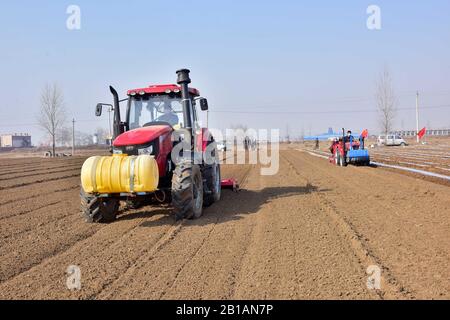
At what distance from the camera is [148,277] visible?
448 cm

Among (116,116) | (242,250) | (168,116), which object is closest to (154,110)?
(168,116)

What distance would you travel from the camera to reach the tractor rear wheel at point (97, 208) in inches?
280

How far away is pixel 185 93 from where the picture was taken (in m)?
7.71

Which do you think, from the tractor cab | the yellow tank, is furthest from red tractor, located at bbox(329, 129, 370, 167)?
the yellow tank

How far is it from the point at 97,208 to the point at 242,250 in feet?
9.65

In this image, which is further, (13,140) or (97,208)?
(13,140)

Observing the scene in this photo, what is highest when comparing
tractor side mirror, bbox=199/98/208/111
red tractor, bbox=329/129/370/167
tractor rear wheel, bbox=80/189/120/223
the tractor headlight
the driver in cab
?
tractor side mirror, bbox=199/98/208/111

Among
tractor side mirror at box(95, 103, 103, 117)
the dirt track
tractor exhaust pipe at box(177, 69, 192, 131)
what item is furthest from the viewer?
tractor side mirror at box(95, 103, 103, 117)

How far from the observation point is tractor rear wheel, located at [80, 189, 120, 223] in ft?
23.3

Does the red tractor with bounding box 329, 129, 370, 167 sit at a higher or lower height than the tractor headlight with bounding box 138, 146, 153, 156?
lower

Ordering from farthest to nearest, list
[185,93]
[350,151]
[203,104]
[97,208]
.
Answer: [350,151]
[203,104]
[185,93]
[97,208]

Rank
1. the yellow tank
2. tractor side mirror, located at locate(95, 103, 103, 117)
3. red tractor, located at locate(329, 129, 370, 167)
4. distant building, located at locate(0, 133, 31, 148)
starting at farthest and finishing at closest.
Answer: distant building, located at locate(0, 133, 31, 148)
red tractor, located at locate(329, 129, 370, 167)
tractor side mirror, located at locate(95, 103, 103, 117)
the yellow tank

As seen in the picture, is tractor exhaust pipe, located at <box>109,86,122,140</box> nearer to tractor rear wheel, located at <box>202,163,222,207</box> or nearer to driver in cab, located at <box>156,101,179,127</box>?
driver in cab, located at <box>156,101,179,127</box>

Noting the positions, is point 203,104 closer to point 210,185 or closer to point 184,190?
point 210,185
